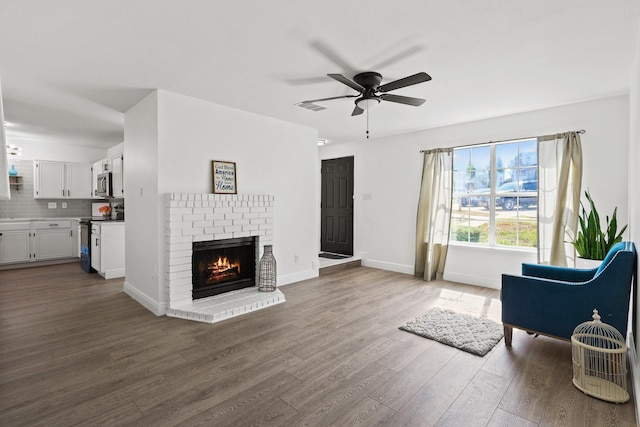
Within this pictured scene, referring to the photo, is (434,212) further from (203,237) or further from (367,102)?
(203,237)

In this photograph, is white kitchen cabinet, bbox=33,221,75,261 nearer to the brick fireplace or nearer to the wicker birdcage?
the brick fireplace

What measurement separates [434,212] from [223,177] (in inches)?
131

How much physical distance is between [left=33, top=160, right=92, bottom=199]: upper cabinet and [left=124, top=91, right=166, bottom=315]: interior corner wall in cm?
354

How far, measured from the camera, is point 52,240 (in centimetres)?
639

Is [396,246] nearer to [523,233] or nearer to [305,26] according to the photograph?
[523,233]

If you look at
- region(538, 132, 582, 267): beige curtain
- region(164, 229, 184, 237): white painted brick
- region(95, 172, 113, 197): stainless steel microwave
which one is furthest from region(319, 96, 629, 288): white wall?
region(95, 172, 113, 197): stainless steel microwave

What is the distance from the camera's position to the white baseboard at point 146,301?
368cm

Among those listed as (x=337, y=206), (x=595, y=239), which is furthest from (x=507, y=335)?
(x=337, y=206)

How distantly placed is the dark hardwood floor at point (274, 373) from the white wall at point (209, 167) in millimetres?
915

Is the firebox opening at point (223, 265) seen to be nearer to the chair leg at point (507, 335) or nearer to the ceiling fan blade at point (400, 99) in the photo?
the ceiling fan blade at point (400, 99)

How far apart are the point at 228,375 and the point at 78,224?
19.9 feet

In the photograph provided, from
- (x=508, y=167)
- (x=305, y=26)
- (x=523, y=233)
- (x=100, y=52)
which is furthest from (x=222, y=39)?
(x=523, y=233)

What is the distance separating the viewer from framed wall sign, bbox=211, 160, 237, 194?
160 inches

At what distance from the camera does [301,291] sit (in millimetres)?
4629
